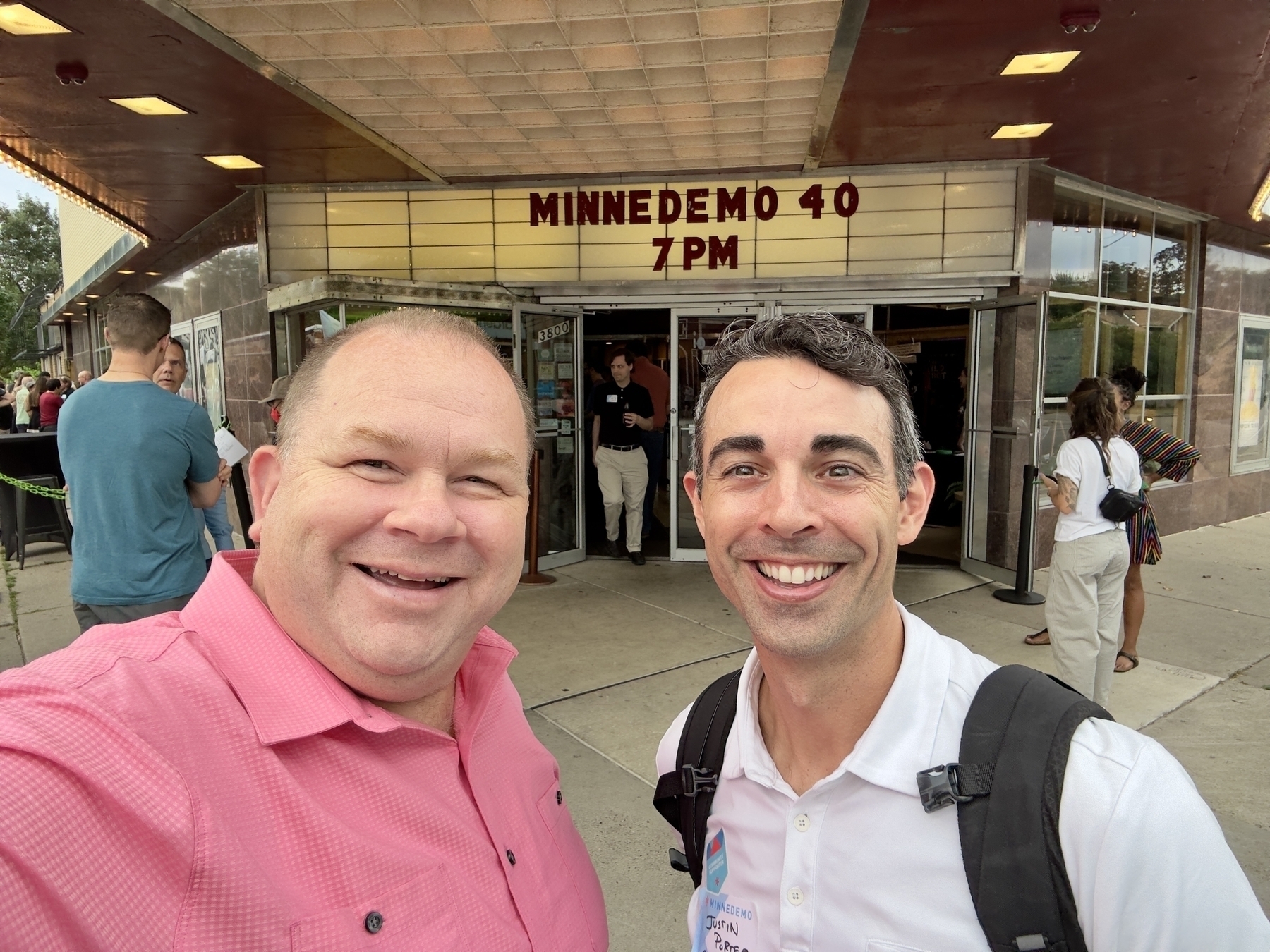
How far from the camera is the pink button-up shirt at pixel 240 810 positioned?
28.8 inches

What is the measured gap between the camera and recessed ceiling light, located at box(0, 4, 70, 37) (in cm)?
370

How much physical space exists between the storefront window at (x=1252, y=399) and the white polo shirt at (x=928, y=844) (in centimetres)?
1139

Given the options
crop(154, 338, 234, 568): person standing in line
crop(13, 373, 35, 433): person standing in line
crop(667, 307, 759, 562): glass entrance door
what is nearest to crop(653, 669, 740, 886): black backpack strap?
crop(154, 338, 234, 568): person standing in line

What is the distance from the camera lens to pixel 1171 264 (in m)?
9.02

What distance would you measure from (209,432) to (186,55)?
254 cm

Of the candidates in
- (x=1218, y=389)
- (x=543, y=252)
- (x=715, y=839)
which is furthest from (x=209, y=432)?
(x=1218, y=389)

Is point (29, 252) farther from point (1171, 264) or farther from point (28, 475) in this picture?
point (1171, 264)

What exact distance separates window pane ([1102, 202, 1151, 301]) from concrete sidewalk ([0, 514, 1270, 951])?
2863mm

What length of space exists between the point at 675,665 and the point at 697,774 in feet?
11.2

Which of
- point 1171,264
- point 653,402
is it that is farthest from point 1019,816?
point 1171,264

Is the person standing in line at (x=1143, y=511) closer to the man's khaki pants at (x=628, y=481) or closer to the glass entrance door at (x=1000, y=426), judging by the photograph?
the glass entrance door at (x=1000, y=426)

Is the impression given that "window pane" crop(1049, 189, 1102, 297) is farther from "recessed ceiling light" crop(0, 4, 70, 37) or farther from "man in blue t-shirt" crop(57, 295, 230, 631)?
"recessed ceiling light" crop(0, 4, 70, 37)

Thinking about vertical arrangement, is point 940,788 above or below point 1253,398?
A: below

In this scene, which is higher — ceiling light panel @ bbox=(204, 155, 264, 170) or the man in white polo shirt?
ceiling light panel @ bbox=(204, 155, 264, 170)
